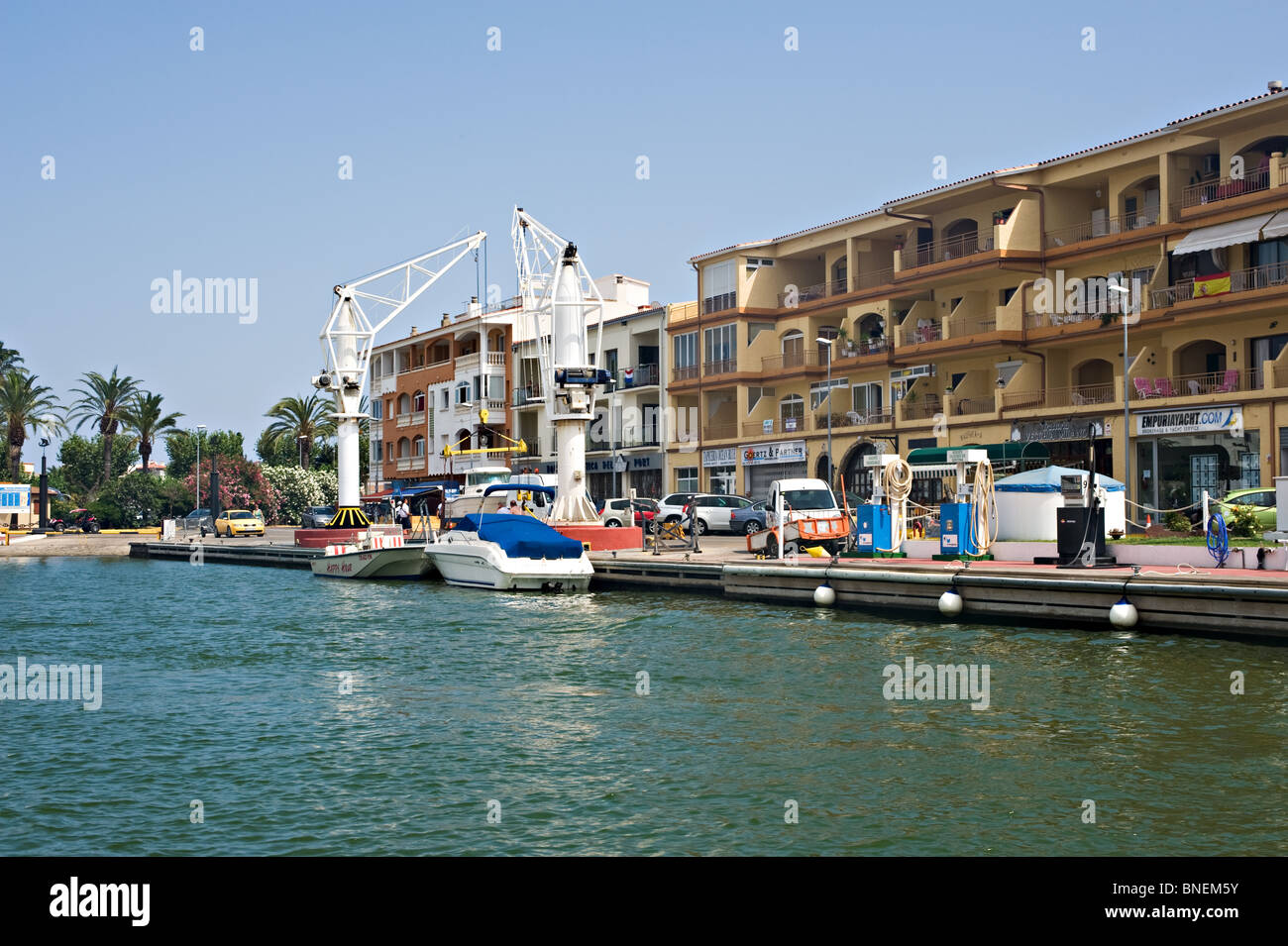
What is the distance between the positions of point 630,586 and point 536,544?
298 cm

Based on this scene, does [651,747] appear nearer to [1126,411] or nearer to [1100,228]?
[1126,411]

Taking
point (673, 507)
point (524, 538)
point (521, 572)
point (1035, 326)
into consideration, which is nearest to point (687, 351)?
point (673, 507)

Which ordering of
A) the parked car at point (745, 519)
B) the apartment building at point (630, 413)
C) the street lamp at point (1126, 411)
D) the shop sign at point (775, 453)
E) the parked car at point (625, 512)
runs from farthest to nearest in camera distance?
the apartment building at point (630, 413) < the shop sign at point (775, 453) < the parked car at point (625, 512) < the parked car at point (745, 519) < the street lamp at point (1126, 411)

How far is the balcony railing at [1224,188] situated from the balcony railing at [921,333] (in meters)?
11.0

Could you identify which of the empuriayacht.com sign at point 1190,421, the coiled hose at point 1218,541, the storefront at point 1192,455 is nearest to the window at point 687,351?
the storefront at point 1192,455

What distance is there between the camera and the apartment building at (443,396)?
7681 cm

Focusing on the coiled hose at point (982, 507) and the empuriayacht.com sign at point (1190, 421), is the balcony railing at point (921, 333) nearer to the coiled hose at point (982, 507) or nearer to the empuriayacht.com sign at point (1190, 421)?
the empuriayacht.com sign at point (1190, 421)

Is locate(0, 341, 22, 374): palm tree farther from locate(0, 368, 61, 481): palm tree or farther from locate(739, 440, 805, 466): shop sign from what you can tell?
locate(739, 440, 805, 466): shop sign

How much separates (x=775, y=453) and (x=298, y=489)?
1790 inches

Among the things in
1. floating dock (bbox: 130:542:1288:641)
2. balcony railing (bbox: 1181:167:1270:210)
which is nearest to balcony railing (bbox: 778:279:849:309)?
balcony railing (bbox: 1181:167:1270:210)

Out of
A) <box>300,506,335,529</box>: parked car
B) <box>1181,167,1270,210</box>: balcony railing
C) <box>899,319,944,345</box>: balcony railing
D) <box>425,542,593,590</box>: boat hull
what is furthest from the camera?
<box>300,506,335,529</box>: parked car

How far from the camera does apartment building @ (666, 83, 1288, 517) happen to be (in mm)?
39812

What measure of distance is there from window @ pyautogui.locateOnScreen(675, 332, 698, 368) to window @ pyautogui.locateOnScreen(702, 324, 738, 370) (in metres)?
0.82
